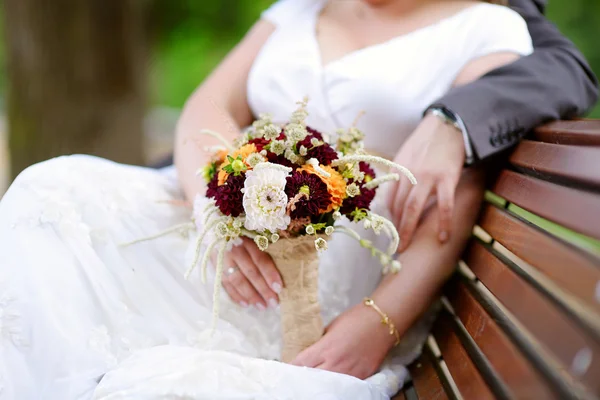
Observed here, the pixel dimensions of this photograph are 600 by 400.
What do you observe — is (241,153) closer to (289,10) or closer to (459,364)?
(459,364)

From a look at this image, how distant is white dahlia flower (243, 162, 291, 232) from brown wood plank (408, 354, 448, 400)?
1.89 ft

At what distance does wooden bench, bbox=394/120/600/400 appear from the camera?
1086 mm

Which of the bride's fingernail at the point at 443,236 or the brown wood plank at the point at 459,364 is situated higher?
the bride's fingernail at the point at 443,236

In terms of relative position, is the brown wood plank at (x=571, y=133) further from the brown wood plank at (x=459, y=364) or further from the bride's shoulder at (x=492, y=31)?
the brown wood plank at (x=459, y=364)

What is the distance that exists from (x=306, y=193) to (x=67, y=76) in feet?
11.8

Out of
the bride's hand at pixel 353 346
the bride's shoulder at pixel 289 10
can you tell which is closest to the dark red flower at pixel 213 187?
the bride's hand at pixel 353 346

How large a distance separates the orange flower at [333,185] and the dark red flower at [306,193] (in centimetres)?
1

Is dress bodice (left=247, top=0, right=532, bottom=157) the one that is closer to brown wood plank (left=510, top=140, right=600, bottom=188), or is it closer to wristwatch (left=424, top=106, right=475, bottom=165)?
wristwatch (left=424, top=106, right=475, bottom=165)

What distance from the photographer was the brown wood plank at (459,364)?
1380 millimetres

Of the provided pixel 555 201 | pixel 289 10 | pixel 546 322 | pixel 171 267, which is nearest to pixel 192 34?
pixel 289 10

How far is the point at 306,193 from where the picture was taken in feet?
4.59

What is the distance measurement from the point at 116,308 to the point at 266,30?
1.42 metres

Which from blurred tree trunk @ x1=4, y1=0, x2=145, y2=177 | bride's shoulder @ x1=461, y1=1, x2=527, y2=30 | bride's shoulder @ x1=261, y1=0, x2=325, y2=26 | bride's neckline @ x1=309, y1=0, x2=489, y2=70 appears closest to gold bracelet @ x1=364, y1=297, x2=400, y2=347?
bride's neckline @ x1=309, y1=0, x2=489, y2=70

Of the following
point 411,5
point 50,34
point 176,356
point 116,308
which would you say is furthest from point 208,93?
point 50,34
